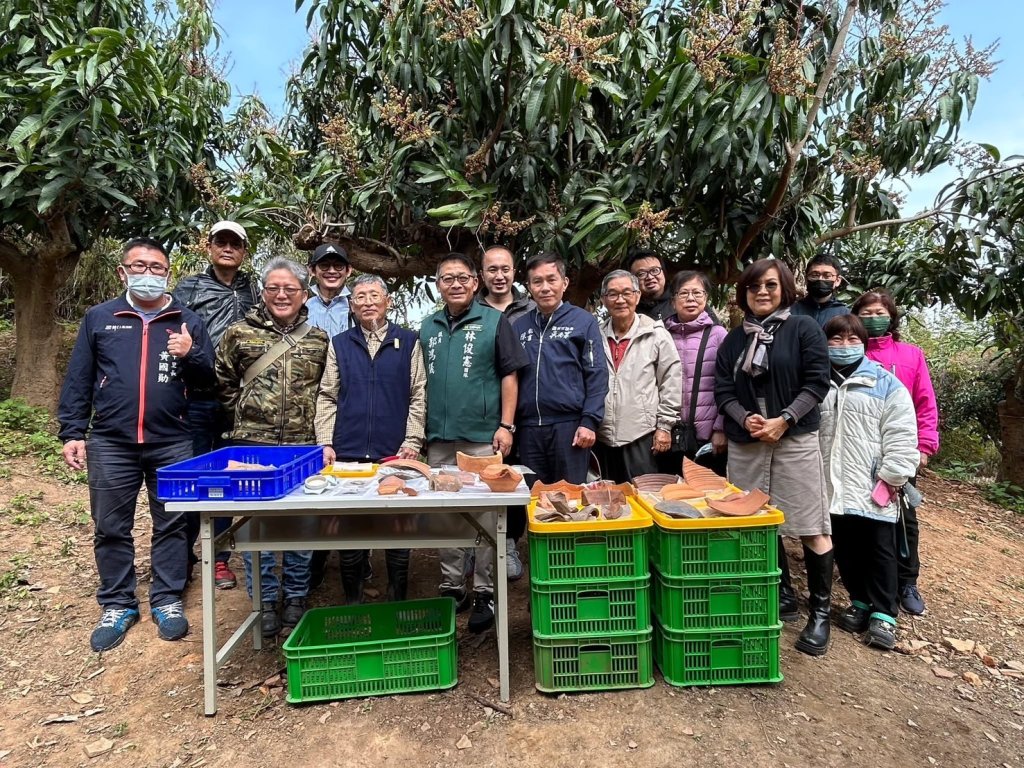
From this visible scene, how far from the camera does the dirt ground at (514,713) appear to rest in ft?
6.57

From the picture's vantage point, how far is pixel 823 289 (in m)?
3.23

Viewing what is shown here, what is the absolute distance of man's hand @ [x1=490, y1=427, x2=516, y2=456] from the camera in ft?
9.16

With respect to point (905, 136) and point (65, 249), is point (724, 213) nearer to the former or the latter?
point (905, 136)

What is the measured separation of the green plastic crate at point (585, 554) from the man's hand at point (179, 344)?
173 centimetres

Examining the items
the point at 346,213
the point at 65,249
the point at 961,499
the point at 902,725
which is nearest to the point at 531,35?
the point at 346,213

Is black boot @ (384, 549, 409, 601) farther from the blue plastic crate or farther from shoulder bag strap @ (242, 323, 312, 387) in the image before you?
shoulder bag strap @ (242, 323, 312, 387)

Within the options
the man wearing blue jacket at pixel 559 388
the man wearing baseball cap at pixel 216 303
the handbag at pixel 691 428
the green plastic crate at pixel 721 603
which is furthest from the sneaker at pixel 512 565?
the man wearing baseball cap at pixel 216 303

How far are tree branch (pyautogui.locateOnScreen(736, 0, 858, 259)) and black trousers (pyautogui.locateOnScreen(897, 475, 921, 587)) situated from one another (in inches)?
69.2

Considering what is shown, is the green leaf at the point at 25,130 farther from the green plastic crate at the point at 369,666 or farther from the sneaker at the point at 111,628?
the green plastic crate at the point at 369,666

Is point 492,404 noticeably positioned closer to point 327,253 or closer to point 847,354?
point 327,253

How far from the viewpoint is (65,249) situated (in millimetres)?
5855

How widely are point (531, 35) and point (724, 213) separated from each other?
1.65m

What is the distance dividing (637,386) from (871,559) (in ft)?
4.27

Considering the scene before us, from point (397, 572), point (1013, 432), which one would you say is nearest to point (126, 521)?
point (397, 572)
